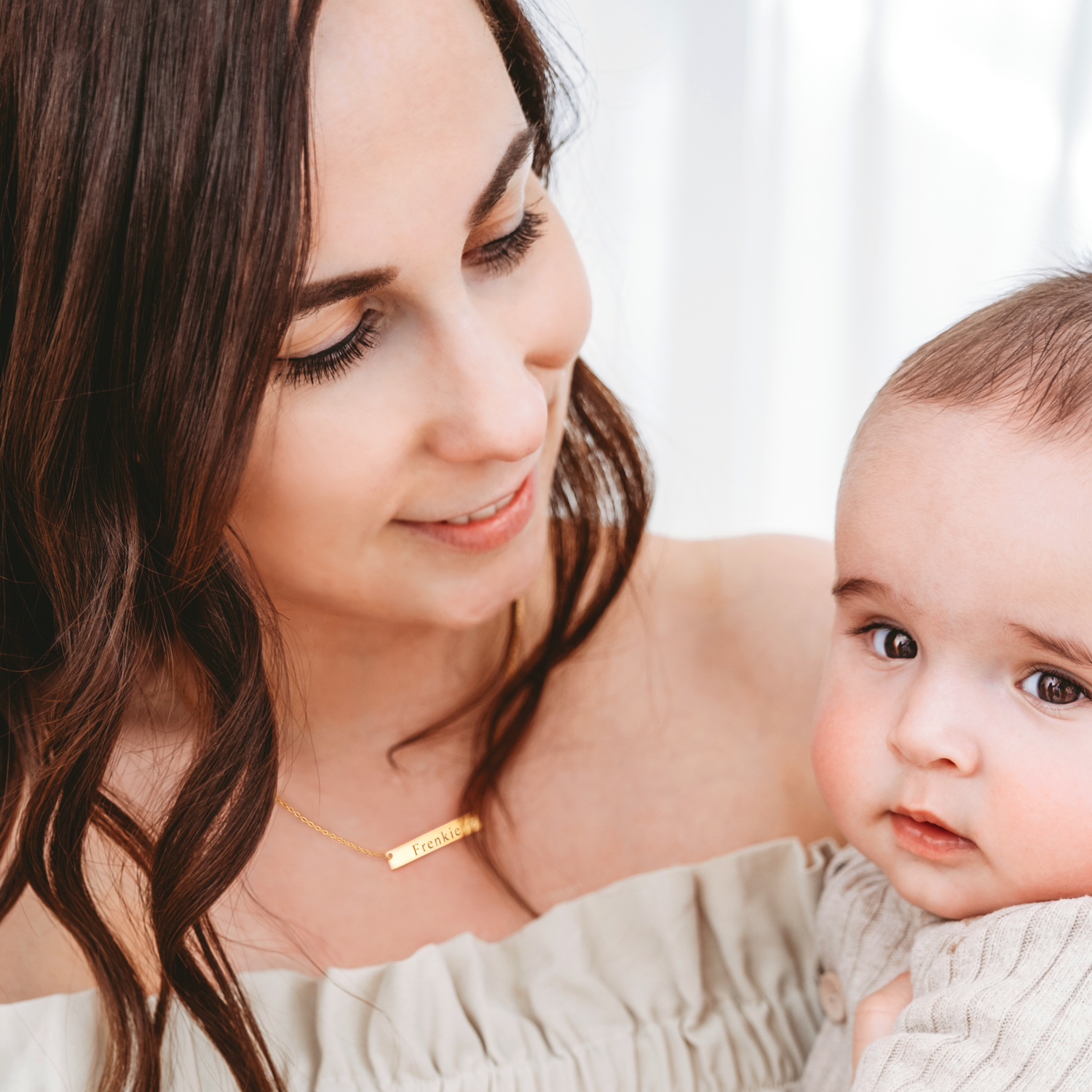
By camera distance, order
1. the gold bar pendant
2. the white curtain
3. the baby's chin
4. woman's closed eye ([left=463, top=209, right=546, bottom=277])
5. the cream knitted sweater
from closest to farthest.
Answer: the cream knitted sweater, the baby's chin, woman's closed eye ([left=463, top=209, right=546, bottom=277]), the gold bar pendant, the white curtain

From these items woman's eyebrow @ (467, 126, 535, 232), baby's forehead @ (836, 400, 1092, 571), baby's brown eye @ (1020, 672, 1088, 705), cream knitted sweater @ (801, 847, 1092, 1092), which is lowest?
cream knitted sweater @ (801, 847, 1092, 1092)

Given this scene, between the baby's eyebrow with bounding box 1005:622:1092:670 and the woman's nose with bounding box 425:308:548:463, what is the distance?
1.50 feet

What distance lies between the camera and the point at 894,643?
3.52 feet

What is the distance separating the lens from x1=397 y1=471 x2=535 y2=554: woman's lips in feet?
4.01

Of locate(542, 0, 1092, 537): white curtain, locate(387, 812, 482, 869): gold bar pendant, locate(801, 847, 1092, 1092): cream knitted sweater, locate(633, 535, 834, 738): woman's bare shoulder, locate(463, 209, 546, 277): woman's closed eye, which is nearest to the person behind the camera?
locate(801, 847, 1092, 1092): cream knitted sweater

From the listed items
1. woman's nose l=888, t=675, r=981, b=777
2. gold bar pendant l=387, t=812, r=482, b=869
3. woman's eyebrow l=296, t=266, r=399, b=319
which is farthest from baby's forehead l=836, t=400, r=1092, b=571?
gold bar pendant l=387, t=812, r=482, b=869

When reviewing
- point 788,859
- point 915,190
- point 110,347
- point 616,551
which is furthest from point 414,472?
point 915,190

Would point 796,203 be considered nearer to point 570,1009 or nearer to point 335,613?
point 335,613

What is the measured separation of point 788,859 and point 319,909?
0.53 metres

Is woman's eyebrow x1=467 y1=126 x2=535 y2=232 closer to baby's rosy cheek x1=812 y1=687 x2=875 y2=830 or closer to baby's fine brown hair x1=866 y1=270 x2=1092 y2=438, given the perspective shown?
baby's fine brown hair x1=866 y1=270 x2=1092 y2=438

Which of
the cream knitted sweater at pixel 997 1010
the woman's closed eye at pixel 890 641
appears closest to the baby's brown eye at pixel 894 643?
the woman's closed eye at pixel 890 641

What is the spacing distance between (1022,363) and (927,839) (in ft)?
1.34

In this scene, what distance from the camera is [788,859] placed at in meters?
1.37

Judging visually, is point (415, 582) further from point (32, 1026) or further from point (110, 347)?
point (32, 1026)
